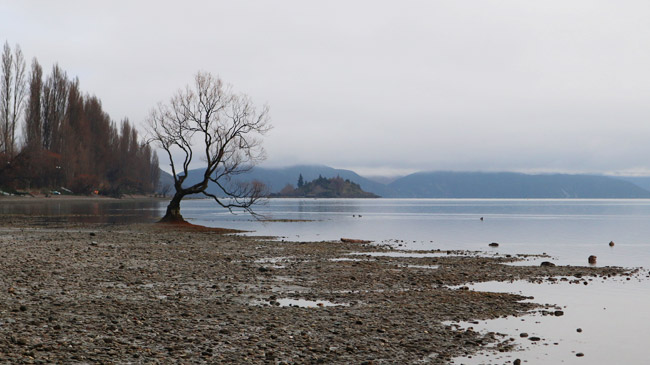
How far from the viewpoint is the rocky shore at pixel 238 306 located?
32.2 ft

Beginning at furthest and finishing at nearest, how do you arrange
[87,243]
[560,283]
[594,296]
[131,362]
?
[87,243]
[560,283]
[594,296]
[131,362]

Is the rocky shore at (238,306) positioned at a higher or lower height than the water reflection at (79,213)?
lower

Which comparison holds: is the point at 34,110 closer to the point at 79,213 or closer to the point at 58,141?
the point at 58,141

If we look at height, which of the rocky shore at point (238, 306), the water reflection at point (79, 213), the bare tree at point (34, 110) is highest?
the bare tree at point (34, 110)

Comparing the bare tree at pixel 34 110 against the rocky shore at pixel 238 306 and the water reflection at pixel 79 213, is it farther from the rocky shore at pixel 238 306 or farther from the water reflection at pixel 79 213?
the rocky shore at pixel 238 306

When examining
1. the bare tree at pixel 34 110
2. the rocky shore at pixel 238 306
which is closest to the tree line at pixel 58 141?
the bare tree at pixel 34 110

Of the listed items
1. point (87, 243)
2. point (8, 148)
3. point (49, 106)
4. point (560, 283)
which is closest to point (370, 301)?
point (560, 283)

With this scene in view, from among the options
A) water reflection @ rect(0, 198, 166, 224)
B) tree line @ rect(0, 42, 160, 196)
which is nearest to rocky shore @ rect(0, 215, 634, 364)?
water reflection @ rect(0, 198, 166, 224)

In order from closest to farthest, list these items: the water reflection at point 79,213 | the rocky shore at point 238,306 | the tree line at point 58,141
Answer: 1. the rocky shore at point 238,306
2. the water reflection at point 79,213
3. the tree line at point 58,141

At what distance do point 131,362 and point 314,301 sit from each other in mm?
6768

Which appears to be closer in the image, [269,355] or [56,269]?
[269,355]

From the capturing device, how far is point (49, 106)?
116m

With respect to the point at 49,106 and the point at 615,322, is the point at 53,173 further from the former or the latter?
A: the point at 615,322

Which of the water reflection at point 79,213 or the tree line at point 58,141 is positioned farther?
the tree line at point 58,141
